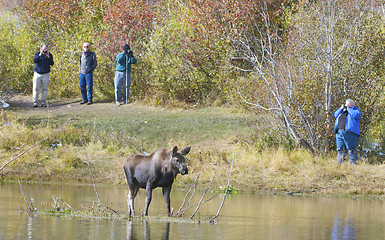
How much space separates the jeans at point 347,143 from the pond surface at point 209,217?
338cm

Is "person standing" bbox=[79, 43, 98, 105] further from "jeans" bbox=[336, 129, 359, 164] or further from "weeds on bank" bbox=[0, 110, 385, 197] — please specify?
"jeans" bbox=[336, 129, 359, 164]

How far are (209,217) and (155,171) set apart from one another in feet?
5.41

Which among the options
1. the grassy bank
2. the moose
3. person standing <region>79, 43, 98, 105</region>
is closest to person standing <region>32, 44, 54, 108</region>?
person standing <region>79, 43, 98, 105</region>

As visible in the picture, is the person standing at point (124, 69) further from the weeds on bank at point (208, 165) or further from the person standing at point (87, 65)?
the weeds on bank at point (208, 165)

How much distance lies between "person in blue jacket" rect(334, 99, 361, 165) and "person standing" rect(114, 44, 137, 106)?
1143 centimetres

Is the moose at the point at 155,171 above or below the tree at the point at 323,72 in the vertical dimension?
below

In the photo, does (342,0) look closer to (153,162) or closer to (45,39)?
(153,162)

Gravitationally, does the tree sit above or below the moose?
above

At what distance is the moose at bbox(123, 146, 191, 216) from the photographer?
1492cm

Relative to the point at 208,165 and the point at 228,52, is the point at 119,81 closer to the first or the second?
the point at 228,52

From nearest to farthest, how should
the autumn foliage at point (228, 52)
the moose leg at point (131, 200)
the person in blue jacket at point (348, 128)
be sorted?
the moose leg at point (131, 200) → the person in blue jacket at point (348, 128) → the autumn foliage at point (228, 52)

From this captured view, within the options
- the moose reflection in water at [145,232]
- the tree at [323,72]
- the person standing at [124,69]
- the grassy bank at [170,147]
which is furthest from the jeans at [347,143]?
the person standing at [124,69]

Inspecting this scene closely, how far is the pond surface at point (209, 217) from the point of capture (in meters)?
12.8

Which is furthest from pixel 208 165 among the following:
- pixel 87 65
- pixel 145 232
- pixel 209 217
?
pixel 145 232
